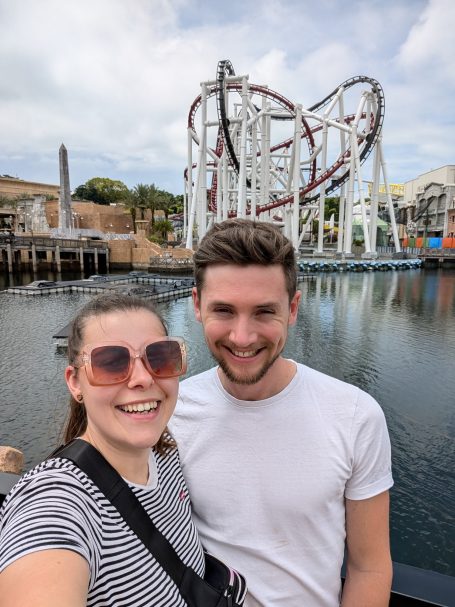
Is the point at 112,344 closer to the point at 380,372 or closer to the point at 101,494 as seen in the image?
the point at 101,494

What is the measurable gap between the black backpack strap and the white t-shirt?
418mm

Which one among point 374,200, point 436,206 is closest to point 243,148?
point 374,200

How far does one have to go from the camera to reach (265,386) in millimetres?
1629

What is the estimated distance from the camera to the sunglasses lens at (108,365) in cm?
130

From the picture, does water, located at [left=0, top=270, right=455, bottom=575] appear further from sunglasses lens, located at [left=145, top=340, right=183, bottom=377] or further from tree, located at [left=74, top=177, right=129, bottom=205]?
tree, located at [left=74, top=177, right=129, bottom=205]

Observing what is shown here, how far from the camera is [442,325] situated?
16.5 m

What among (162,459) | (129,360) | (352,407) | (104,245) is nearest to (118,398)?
(129,360)

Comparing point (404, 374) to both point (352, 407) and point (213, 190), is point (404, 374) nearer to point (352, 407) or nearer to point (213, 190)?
point (352, 407)

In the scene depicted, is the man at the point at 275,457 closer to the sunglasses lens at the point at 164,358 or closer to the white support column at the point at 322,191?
the sunglasses lens at the point at 164,358

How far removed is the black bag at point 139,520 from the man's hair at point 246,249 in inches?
31.4

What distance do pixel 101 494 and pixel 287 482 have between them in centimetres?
74

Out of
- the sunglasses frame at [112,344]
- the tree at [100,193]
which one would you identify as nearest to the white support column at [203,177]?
the tree at [100,193]

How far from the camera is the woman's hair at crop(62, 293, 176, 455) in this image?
1.43m

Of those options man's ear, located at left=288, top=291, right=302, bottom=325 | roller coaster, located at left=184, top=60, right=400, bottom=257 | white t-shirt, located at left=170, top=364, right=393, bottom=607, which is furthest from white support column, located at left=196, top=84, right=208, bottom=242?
white t-shirt, located at left=170, top=364, right=393, bottom=607
